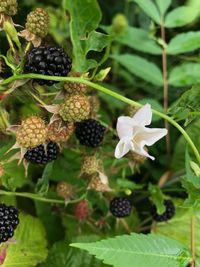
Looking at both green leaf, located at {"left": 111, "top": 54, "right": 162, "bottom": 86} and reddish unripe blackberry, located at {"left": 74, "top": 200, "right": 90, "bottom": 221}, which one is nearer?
reddish unripe blackberry, located at {"left": 74, "top": 200, "right": 90, "bottom": 221}

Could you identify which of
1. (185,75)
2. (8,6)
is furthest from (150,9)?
(8,6)

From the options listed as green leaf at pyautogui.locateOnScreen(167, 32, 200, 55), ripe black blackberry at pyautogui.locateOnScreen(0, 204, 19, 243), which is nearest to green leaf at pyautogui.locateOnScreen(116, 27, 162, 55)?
green leaf at pyautogui.locateOnScreen(167, 32, 200, 55)

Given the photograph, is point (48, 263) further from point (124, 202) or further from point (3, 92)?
point (3, 92)

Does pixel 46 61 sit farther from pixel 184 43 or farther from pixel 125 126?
pixel 184 43

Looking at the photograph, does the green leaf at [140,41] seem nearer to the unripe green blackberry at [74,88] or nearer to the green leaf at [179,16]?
the green leaf at [179,16]

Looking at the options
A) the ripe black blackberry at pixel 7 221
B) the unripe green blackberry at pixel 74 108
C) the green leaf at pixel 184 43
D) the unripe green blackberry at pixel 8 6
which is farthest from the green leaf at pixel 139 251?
the green leaf at pixel 184 43

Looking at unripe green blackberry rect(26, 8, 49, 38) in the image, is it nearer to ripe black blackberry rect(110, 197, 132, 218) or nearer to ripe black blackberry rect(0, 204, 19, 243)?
ripe black blackberry rect(0, 204, 19, 243)

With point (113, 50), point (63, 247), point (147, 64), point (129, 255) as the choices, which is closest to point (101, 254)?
point (129, 255)
